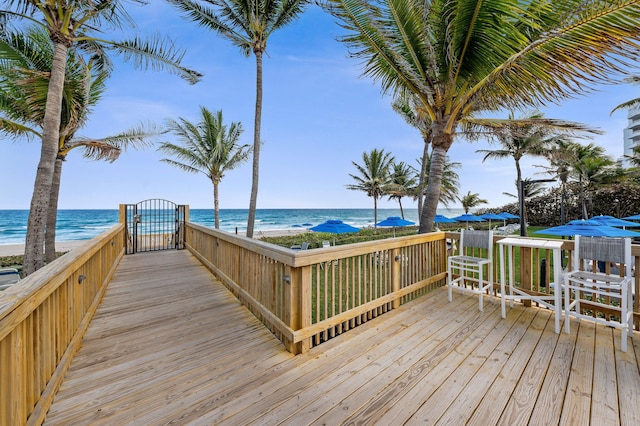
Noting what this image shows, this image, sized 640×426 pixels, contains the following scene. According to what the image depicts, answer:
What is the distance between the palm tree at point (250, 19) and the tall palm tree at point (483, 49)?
4007mm

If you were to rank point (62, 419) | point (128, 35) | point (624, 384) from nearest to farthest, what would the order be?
1. point (62, 419)
2. point (624, 384)
3. point (128, 35)

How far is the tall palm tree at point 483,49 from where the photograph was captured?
286 cm

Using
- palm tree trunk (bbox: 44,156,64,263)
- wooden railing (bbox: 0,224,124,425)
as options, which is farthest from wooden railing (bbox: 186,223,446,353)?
palm tree trunk (bbox: 44,156,64,263)

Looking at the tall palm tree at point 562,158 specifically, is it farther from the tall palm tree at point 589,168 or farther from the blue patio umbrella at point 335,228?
the blue patio umbrella at point 335,228

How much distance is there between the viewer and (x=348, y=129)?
2609 centimetres

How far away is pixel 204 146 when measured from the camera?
13945 mm

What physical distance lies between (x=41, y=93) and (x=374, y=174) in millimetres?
18764

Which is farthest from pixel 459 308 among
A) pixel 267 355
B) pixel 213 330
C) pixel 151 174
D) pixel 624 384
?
pixel 151 174

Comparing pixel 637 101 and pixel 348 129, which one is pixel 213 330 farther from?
pixel 348 129

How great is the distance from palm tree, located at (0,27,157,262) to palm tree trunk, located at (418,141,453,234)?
7.60 meters

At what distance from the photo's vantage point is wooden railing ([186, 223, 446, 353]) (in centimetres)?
243

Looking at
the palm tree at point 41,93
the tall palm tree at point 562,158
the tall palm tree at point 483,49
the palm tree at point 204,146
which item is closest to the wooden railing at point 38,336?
the tall palm tree at point 483,49

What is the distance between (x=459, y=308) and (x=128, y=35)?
8.39 m

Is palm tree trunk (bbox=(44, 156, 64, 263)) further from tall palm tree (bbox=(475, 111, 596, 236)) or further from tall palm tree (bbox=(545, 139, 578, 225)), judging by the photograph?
tall palm tree (bbox=(545, 139, 578, 225))
